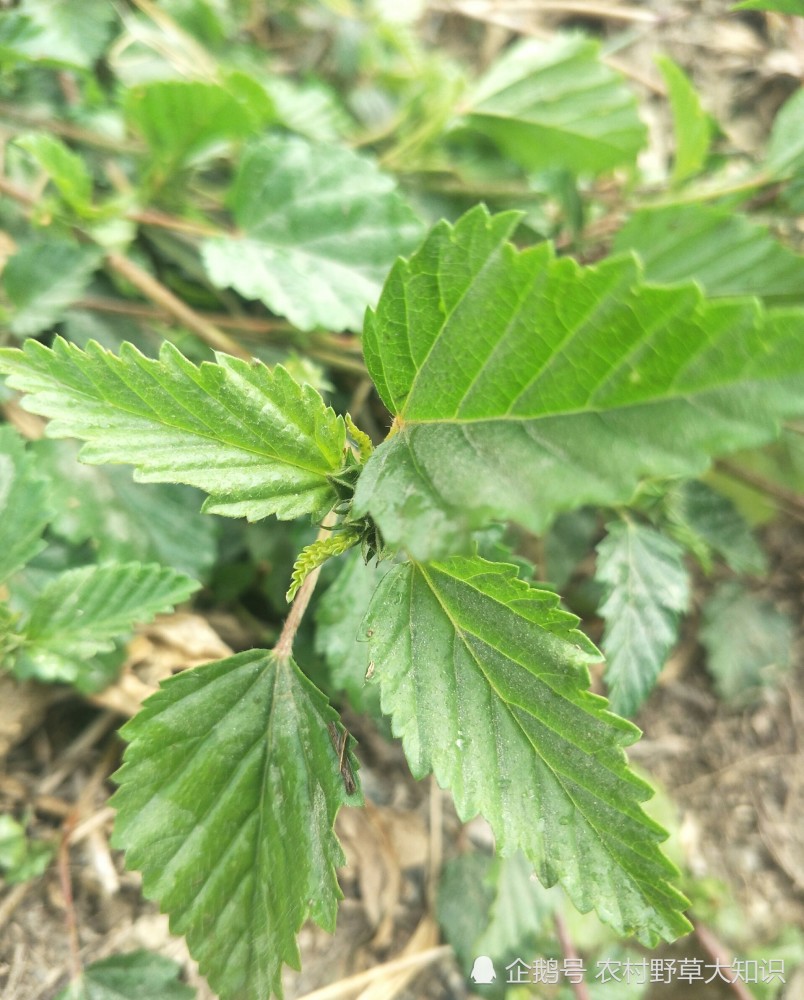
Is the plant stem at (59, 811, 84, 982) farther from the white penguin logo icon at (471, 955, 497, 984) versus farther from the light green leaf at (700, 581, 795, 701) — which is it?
the light green leaf at (700, 581, 795, 701)

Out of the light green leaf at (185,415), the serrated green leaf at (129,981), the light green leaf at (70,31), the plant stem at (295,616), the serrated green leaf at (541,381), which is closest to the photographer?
the serrated green leaf at (541,381)

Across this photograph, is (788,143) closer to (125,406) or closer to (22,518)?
(125,406)

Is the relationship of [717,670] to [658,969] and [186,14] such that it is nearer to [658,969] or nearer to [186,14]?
[658,969]

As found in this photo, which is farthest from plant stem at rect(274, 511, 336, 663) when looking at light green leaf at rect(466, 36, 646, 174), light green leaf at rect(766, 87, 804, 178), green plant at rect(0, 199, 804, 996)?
light green leaf at rect(766, 87, 804, 178)

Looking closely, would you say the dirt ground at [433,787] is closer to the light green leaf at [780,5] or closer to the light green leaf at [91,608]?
the light green leaf at [91,608]

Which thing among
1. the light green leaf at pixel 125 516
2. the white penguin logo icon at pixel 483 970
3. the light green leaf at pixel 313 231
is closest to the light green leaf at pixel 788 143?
the light green leaf at pixel 313 231

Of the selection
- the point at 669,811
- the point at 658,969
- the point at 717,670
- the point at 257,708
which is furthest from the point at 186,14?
the point at 658,969
